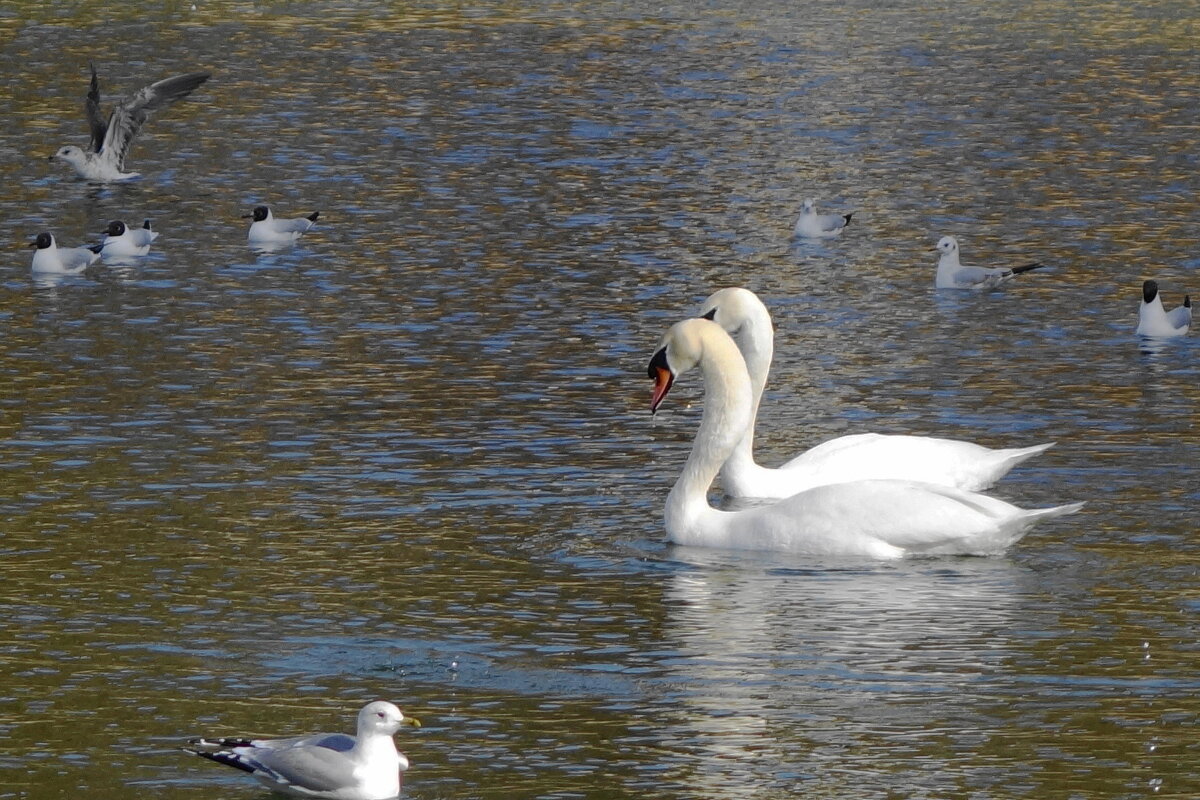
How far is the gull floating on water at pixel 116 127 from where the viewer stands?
3206 centimetres

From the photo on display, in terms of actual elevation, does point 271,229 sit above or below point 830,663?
below

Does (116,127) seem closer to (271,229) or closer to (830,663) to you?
(271,229)

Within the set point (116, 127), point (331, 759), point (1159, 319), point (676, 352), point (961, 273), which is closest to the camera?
point (331, 759)

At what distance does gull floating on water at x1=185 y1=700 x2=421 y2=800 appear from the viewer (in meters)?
9.36

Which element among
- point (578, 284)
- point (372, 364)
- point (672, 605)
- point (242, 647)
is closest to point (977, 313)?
point (578, 284)

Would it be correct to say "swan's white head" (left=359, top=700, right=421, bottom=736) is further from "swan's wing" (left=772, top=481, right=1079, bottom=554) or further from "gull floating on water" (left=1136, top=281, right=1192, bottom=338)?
"gull floating on water" (left=1136, top=281, right=1192, bottom=338)

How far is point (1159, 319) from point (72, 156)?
55.9ft

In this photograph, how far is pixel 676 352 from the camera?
14445 mm

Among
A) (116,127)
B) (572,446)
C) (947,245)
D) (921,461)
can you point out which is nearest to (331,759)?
(921,461)

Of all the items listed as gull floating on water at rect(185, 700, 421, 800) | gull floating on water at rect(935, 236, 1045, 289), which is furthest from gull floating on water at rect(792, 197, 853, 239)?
gull floating on water at rect(185, 700, 421, 800)

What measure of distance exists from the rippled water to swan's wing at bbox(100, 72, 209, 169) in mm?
865

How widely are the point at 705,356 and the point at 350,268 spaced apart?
1100 centimetres

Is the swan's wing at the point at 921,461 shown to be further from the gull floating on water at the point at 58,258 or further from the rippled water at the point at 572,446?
the gull floating on water at the point at 58,258

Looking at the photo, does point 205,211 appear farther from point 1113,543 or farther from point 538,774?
point 538,774
